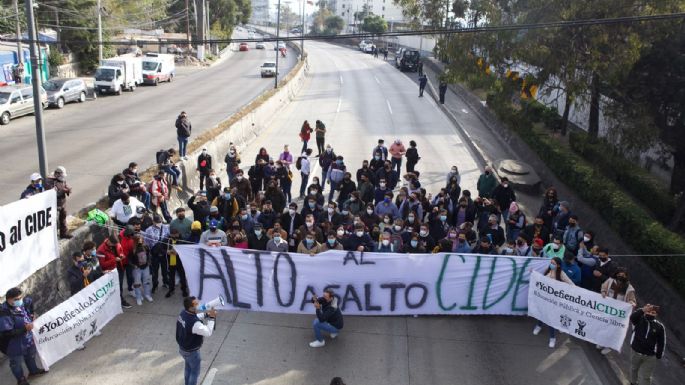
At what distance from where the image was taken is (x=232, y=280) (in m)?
9.89

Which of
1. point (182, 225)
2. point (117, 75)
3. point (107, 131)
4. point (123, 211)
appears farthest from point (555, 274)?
point (117, 75)

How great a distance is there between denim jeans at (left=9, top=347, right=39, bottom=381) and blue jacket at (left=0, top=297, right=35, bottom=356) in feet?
0.30

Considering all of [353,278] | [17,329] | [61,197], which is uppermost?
[61,197]

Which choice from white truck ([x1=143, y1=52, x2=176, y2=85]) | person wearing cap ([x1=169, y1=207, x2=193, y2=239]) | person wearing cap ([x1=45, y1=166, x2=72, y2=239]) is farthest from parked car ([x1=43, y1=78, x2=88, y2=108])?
A: person wearing cap ([x1=169, y1=207, x2=193, y2=239])

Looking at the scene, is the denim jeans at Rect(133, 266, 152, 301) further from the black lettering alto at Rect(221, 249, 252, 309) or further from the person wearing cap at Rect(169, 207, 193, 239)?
the black lettering alto at Rect(221, 249, 252, 309)

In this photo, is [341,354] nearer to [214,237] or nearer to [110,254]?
[214,237]

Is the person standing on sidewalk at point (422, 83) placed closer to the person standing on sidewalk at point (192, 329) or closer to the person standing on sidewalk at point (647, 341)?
the person standing on sidewalk at point (647, 341)

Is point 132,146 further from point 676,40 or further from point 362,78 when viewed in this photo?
point 362,78

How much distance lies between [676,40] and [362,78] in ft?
114

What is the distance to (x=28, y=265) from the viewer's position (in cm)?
882

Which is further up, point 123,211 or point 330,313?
point 123,211

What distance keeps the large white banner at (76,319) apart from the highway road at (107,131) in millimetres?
6364

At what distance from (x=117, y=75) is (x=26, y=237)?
2982 cm

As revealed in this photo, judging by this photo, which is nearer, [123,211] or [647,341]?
[647,341]
